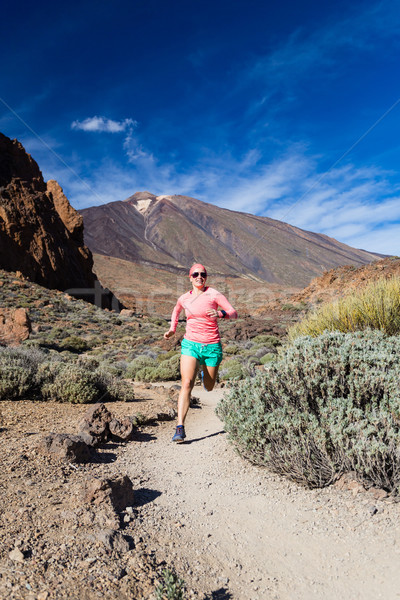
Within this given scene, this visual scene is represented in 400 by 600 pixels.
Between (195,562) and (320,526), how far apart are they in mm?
833

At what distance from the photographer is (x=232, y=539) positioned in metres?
2.33

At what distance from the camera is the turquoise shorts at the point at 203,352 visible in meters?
4.12

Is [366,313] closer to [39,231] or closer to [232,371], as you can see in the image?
[232,371]

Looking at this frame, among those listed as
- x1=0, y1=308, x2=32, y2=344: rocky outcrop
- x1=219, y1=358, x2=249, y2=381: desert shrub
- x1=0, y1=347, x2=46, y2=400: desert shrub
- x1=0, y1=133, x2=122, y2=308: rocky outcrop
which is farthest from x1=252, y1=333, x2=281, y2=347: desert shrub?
x1=0, y1=133, x2=122, y2=308: rocky outcrop

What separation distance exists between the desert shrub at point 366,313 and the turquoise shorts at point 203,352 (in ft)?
8.01

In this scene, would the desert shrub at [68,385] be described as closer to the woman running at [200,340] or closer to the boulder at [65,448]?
the woman running at [200,340]

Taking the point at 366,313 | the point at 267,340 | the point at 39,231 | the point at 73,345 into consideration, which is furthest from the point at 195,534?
the point at 39,231

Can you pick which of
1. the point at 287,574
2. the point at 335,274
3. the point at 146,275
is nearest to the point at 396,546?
the point at 287,574

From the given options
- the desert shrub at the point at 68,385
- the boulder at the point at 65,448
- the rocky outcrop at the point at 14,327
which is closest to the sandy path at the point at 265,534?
the boulder at the point at 65,448

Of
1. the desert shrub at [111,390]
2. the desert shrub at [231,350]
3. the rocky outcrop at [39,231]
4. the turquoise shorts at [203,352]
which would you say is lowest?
the desert shrub at [111,390]

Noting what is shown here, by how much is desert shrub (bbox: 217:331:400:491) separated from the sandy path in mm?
176

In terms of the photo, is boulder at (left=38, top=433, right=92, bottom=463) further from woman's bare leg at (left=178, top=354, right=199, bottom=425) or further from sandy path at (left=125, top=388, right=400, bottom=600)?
woman's bare leg at (left=178, top=354, right=199, bottom=425)

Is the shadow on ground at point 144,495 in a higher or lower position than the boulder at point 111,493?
lower

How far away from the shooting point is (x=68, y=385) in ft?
19.2
